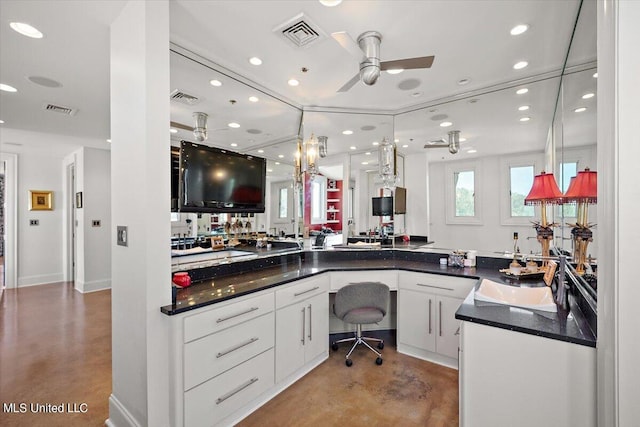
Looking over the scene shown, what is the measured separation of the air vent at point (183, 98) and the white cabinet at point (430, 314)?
2.46 m

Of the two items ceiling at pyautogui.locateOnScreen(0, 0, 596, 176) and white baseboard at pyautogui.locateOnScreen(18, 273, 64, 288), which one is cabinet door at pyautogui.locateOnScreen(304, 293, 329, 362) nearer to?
ceiling at pyautogui.locateOnScreen(0, 0, 596, 176)

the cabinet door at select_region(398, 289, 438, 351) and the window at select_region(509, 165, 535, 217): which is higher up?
the window at select_region(509, 165, 535, 217)

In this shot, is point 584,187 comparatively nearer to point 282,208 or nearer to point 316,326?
point 316,326

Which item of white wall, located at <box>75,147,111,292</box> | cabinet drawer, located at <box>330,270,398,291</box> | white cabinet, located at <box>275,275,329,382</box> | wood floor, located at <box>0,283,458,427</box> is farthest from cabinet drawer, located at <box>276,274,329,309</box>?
white wall, located at <box>75,147,111,292</box>

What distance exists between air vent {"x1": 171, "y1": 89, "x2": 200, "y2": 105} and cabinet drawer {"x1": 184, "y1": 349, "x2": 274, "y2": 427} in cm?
210

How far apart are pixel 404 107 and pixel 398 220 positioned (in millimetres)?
1326

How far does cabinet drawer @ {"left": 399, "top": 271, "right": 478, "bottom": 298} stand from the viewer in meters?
2.46

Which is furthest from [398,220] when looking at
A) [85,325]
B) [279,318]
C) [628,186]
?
[85,325]

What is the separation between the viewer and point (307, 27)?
6.67ft

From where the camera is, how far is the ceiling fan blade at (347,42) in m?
1.76

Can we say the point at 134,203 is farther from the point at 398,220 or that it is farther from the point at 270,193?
the point at 398,220

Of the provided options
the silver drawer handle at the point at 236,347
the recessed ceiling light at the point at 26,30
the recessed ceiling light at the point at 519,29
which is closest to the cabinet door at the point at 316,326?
the silver drawer handle at the point at 236,347

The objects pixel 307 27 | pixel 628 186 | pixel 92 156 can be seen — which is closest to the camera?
pixel 628 186

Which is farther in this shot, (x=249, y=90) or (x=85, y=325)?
(x=85, y=325)
